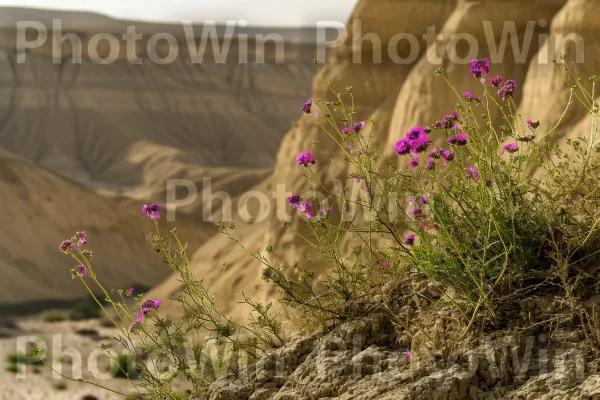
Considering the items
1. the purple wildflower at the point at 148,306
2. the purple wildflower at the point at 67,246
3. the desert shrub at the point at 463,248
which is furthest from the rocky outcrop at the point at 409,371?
the purple wildflower at the point at 67,246

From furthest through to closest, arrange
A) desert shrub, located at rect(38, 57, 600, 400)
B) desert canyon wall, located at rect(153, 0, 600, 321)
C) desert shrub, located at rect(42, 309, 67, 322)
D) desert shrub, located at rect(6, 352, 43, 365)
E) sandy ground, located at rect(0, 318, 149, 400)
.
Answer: desert shrub, located at rect(42, 309, 67, 322) < desert shrub, located at rect(6, 352, 43, 365) < sandy ground, located at rect(0, 318, 149, 400) < desert canyon wall, located at rect(153, 0, 600, 321) < desert shrub, located at rect(38, 57, 600, 400)

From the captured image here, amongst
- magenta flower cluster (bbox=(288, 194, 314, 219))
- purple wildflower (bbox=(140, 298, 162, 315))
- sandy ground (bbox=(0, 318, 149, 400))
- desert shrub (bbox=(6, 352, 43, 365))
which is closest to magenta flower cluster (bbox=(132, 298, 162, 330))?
purple wildflower (bbox=(140, 298, 162, 315))

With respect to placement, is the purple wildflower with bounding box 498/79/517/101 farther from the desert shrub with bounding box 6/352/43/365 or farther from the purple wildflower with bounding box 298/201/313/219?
the desert shrub with bounding box 6/352/43/365

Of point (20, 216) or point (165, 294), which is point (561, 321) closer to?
point (165, 294)

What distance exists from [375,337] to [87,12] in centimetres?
7100

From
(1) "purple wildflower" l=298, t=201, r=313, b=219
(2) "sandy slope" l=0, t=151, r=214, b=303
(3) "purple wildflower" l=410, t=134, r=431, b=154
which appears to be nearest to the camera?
(3) "purple wildflower" l=410, t=134, r=431, b=154

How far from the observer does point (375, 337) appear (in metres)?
2.97

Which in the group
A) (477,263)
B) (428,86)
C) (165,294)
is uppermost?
(428,86)

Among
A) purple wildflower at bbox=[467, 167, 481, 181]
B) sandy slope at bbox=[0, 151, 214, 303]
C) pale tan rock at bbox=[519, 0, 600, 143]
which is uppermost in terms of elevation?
sandy slope at bbox=[0, 151, 214, 303]

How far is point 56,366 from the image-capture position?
578 inches

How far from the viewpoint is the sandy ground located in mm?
13663

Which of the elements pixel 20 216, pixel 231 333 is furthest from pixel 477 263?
pixel 20 216

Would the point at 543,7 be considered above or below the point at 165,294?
above

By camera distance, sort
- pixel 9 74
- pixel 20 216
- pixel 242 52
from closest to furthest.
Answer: pixel 20 216, pixel 9 74, pixel 242 52
